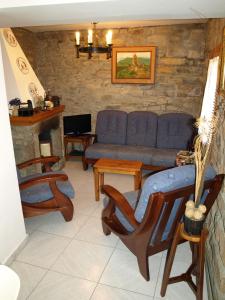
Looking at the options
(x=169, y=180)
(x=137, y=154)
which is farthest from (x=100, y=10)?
(x=137, y=154)

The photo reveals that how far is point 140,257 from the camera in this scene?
2.05 metres

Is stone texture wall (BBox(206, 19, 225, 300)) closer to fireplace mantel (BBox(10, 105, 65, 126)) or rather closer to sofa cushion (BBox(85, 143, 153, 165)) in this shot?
sofa cushion (BBox(85, 143, 153, 165))

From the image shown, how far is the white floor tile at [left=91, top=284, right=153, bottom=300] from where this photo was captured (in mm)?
1931

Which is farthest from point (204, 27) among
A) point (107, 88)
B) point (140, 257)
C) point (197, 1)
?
point (140, 257)

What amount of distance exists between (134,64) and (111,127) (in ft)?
4.28

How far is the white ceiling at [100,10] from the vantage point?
1557mm

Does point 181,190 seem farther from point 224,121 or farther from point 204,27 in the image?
point 204,27

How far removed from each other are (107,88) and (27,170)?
94.8 inches

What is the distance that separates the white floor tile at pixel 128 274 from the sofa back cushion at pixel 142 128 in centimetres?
254

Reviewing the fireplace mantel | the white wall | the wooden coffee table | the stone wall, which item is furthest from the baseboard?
the stone wall

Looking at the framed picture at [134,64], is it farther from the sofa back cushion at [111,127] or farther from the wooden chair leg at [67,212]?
the wooden chair leg at [67,212]

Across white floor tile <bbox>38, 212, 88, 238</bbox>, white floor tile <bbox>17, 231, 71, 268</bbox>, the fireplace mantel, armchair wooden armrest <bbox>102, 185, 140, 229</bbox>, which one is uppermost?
Answer: the fireplace mantel

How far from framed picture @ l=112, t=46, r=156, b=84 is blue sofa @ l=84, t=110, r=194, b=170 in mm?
721

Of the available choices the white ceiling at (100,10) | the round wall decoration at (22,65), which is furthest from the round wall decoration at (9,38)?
the white ceiling at (100,10)
